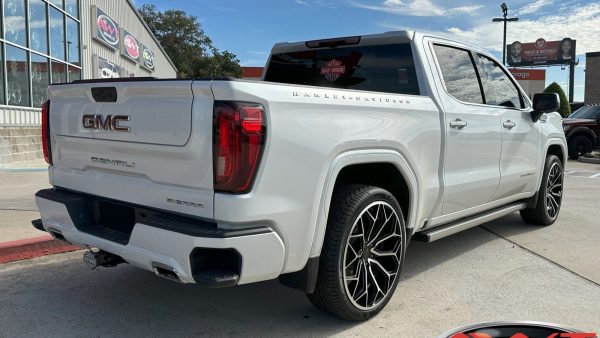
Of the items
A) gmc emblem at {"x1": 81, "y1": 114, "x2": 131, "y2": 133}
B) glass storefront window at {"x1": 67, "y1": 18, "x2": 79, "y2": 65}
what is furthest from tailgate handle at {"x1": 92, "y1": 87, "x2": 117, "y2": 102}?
glass storefront window at {"x1": 67, "y1": 18, "x2": 79, "y2": 65}

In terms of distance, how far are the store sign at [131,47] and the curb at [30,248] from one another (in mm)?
19973

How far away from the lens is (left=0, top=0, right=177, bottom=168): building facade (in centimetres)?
1139

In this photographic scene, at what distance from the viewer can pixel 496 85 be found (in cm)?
493

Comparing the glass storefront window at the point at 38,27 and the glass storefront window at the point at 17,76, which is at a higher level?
the glass storefront window at the point at 38,27

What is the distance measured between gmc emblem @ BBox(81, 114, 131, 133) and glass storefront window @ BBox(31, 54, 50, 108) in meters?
11.2

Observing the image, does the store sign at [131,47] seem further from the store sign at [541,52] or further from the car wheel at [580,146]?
the store sign at [541,52]

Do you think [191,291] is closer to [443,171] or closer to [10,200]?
[443,171]

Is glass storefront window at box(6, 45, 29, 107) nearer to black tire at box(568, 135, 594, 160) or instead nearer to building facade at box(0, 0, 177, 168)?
building facade at box(0, 0, 177, 168)

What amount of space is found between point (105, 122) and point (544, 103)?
13.7 feet

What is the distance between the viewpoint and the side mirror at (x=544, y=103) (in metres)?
5.07

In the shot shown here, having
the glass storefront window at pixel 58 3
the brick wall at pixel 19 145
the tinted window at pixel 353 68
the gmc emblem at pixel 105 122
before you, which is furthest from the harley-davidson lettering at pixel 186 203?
the glass storefront window at pixel 58 3

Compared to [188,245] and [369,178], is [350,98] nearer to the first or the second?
[369,178]

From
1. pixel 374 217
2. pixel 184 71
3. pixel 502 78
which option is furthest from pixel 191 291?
pixel 184 71

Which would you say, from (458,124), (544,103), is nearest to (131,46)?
(544,103)
